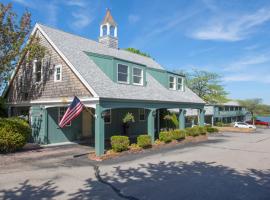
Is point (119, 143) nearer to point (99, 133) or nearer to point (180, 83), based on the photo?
point (99, 133)

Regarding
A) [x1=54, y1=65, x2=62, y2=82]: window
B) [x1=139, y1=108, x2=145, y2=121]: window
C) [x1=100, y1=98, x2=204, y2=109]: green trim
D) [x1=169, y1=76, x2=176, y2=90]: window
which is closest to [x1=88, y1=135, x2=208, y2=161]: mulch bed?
[x1=100, y1=98, x2=204, y2=109]: green trim

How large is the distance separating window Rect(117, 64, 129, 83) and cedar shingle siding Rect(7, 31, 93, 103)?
11.8 ft

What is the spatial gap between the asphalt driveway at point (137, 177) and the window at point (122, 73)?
19.5 ft

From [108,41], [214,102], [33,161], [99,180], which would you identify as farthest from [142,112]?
[214,102]

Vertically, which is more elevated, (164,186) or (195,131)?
(195,131)

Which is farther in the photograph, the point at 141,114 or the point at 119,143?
the point at 141,114

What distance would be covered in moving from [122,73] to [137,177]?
9.75 metres

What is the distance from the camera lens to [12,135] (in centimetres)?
1530

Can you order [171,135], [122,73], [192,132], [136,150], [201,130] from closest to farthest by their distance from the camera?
[136,150]
[122,73]
[171,135]
[192,132]
[201,130]

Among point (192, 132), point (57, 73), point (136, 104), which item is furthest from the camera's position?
point (192, 132)

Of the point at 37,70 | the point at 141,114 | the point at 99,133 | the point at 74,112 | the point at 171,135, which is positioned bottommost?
the point at 171,135

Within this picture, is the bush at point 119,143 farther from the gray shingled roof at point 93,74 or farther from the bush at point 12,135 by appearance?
the bush at point 12,135

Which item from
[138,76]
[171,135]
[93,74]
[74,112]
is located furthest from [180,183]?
[138,76]

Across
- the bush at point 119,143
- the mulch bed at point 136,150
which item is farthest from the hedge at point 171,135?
the bush at point 119,143
